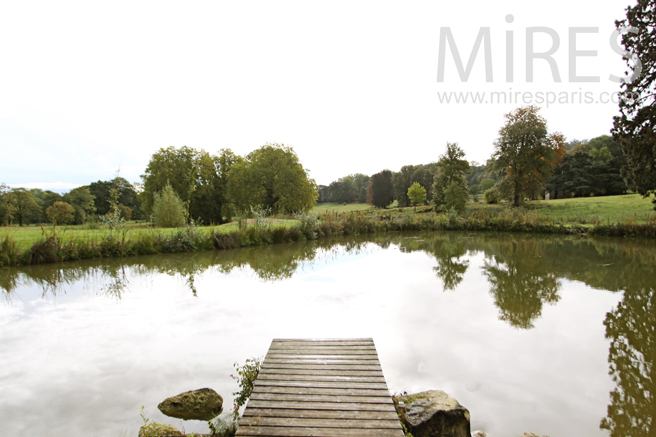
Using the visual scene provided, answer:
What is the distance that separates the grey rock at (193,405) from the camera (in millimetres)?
2809

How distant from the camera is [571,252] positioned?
1133cm

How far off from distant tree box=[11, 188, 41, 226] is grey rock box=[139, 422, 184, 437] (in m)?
30.7

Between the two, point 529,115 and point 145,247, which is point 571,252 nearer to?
point 145,247

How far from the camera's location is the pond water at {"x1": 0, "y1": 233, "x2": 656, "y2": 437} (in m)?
2.89

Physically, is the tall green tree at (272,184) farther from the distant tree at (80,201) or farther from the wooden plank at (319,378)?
the wooden plank at (319,378)

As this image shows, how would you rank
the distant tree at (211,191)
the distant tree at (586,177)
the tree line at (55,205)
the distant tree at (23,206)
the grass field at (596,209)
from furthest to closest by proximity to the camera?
the distant tree at (586,177), the distant tree at (211,191), the distant tree at (23,206), the tree line at (55,205), the grass field at (596,209)

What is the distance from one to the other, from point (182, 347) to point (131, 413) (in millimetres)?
1284

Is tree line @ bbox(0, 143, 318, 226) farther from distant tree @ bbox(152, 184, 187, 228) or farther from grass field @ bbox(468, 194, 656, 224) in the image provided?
grass field @ bbox(468, 194, 656, 224)

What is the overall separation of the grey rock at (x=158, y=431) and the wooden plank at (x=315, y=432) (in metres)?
0.67

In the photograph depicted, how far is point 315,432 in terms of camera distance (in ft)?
6.91

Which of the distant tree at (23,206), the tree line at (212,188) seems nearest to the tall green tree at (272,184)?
the tree line at (212,188)

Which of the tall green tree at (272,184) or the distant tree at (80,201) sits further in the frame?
the distant tree at (80,201)

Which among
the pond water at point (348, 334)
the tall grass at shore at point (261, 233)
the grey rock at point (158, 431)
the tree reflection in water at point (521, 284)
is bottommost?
the tree reflection in water at point (521, 284)

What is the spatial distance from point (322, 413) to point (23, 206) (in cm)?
3421
